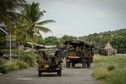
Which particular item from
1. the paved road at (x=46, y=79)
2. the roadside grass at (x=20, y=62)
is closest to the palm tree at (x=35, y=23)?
the roadside grass at (x=20, y=62)

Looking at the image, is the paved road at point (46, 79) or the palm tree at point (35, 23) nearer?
the paved road at point (46, 79)

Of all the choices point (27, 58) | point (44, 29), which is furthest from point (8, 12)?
point (44, 29)

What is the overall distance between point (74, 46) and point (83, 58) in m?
2.26

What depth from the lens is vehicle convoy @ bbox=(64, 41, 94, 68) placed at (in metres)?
52.2

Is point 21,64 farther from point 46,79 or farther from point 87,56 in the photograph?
point 46,79

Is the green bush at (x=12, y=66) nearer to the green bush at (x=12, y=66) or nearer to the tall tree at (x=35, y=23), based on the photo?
the green bush at (x=12, y=66)

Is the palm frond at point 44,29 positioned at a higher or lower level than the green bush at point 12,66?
higher

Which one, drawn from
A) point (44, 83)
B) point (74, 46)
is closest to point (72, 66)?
point (74, 46)

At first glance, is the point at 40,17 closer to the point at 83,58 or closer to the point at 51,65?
the point at 83,58

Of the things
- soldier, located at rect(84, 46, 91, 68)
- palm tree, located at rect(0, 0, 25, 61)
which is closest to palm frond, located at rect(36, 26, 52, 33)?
soldier, located at rect(84, 46, 91, 68)

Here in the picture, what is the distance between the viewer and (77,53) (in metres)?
52.3

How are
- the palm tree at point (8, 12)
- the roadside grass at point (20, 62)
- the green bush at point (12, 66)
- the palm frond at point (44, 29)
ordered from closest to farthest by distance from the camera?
1. the palm tree at point (8, 12)
2. the green bush at point (12, 66)
3. the roadside grass at point (20, 62)
4. the palm frond at point (44, 29)

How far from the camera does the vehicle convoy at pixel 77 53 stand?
52.2 meters

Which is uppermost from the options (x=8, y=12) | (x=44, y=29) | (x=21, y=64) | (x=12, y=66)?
(x=44, y=29)
